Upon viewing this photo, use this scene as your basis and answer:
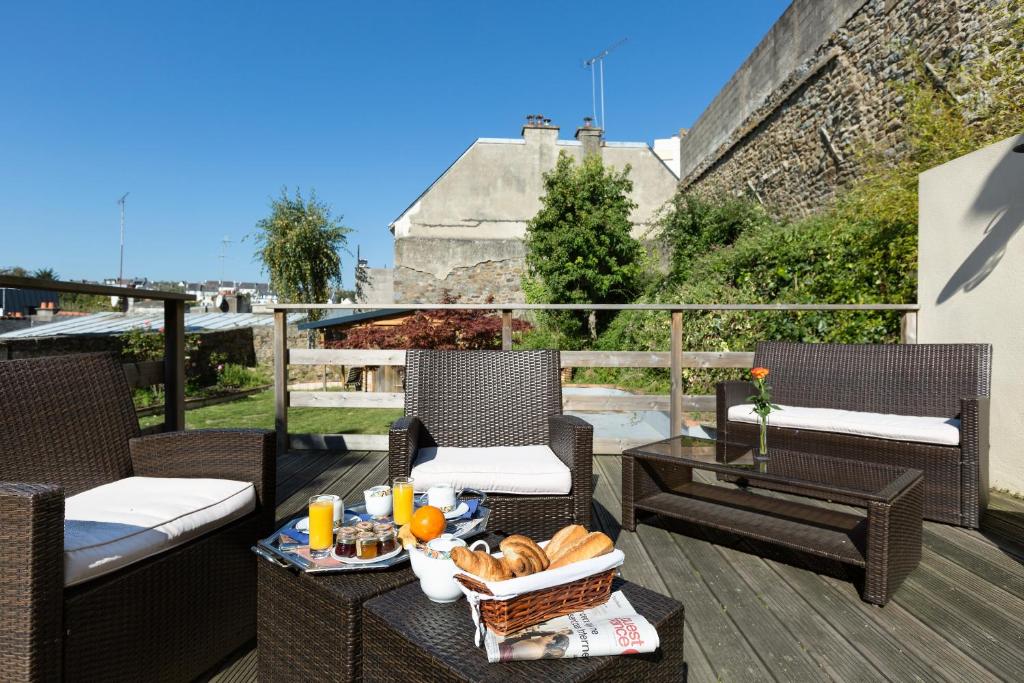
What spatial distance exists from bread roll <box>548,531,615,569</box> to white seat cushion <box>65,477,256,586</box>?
1030 millimetres

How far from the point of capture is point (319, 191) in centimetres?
1497


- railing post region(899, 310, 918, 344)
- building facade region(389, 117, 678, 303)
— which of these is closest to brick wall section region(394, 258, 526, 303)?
building facade region(389, 117, 678, 303)

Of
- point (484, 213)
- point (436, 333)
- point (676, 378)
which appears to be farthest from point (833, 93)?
point (484, 213)

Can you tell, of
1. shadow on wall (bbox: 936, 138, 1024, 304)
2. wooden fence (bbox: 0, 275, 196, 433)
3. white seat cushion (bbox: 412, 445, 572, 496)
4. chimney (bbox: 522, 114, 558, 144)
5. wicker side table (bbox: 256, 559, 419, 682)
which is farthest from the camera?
chimney (bbox: 522, 114, 558, 144)

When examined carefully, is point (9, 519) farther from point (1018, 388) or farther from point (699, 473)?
point (1018, 388)

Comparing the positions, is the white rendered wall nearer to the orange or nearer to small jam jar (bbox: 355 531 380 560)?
the orange

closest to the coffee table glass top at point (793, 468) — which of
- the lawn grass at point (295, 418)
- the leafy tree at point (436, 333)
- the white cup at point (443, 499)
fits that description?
the white cup at point (443, 499)

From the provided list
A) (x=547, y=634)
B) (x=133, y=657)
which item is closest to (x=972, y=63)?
(x=547, y=634)

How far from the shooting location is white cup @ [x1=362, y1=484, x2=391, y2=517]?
1.67 meters

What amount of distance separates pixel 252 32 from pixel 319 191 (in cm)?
381

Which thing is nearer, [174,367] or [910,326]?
[174,367]

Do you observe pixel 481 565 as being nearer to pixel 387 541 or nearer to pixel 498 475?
pixel 387 541

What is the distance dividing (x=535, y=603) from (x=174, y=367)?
8.86 feet

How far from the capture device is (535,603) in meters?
1.08
